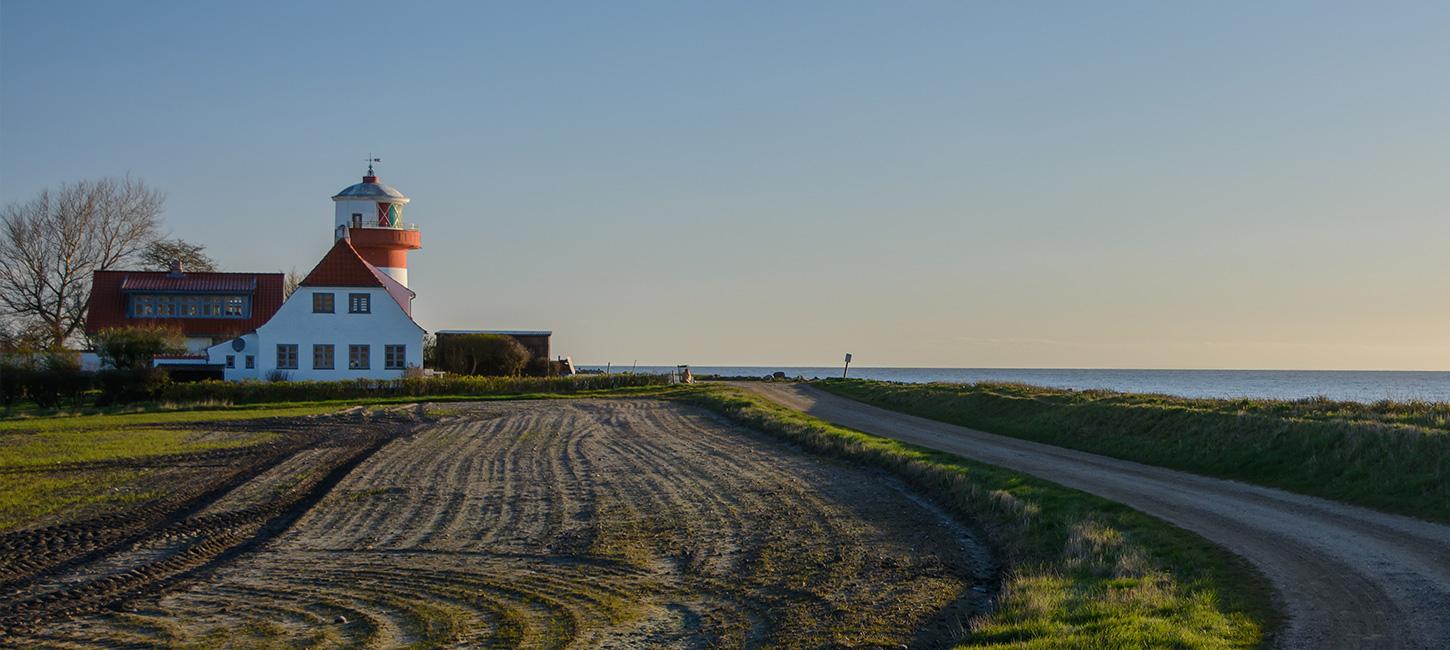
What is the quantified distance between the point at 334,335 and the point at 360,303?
1918 millimetres

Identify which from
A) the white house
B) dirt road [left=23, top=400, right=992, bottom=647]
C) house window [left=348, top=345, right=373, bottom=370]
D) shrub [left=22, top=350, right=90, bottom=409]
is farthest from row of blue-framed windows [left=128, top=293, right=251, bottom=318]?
dirt road [left=23, top=400, right=992, bottom=647]

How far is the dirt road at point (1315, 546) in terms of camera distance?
1005 centimetres

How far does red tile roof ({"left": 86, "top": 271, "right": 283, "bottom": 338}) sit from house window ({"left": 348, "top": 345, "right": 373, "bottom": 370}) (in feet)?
22.3

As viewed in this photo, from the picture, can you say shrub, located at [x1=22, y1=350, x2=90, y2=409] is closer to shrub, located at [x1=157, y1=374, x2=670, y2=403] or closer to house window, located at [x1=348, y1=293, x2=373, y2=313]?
shrub, located at [x1=157, y1=374, x2=670, y2=403]

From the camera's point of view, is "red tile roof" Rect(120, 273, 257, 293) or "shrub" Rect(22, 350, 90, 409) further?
"red tile roof" Rect(120, 273, 257, 293)

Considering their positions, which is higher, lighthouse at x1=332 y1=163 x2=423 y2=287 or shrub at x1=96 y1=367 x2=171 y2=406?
lighthouse at x1=332 y1=163 x2=423 y2=287

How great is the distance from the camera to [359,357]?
6209 cm

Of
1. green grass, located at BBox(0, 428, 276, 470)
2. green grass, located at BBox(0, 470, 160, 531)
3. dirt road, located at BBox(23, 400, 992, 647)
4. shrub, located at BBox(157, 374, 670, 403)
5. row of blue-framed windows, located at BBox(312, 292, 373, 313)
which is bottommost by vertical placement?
dirt road, located at BBox(23, 400, 992, 647)

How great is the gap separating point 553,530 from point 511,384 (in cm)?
4504

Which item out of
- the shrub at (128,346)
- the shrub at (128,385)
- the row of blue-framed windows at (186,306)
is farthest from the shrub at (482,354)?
the shrub at (128,385)

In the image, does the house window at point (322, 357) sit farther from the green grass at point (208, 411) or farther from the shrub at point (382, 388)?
the green grass at point (208, 411)

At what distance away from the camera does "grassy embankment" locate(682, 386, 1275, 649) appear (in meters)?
9.89

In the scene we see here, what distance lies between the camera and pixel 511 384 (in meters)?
60.6

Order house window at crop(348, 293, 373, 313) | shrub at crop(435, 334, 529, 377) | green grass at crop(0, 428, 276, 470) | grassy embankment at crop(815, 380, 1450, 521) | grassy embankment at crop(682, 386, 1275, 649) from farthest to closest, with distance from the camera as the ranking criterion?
shrub at crop(435, 334, 529, 377), house window at crop(348, 293, 373, 313), green grass at crop(0, 428, 276, 470), grassy embankment at crop(815, 380, 1450, 521), grassy embankment at crop(682, 386, 1275, 649)
